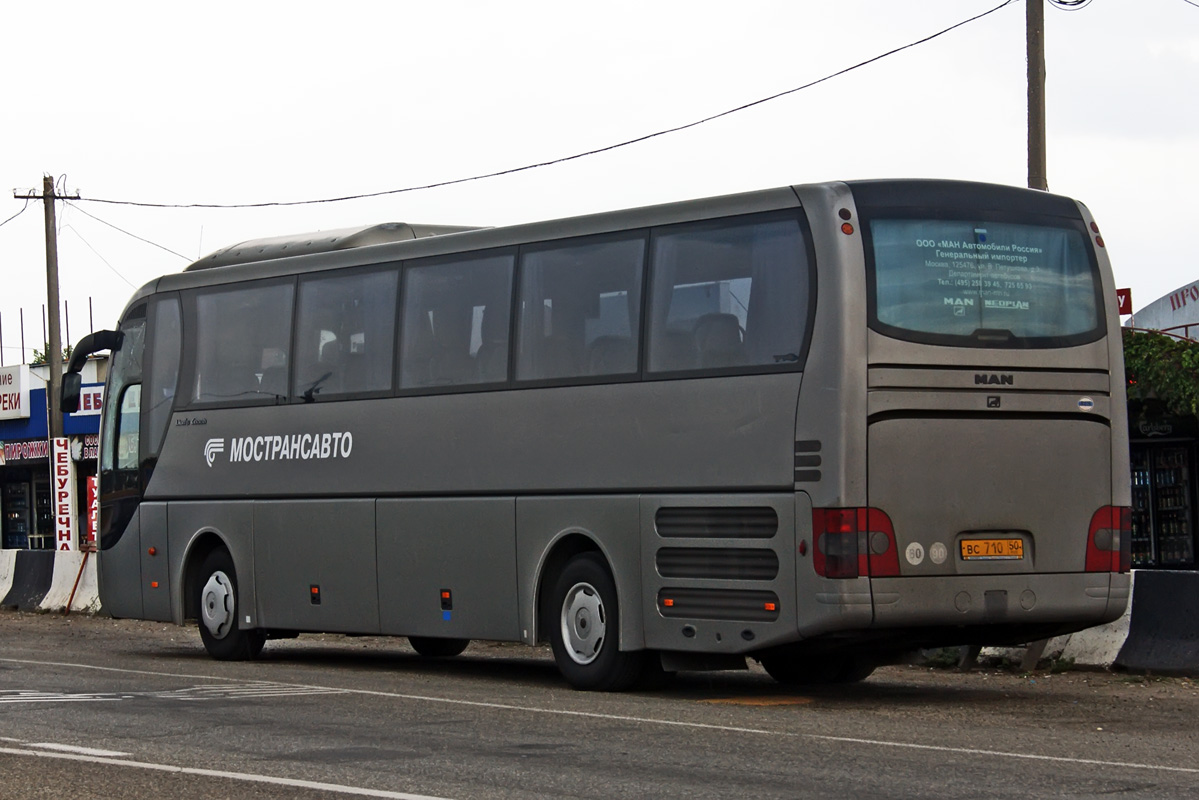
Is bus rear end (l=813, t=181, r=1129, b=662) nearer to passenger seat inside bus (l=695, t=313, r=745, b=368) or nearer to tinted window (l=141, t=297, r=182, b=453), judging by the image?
passenger seat inside bus (l=695, t=313, r=745, b=368)

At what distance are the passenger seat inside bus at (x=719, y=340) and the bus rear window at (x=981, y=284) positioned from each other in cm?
105

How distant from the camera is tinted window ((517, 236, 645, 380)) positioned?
13750 mm

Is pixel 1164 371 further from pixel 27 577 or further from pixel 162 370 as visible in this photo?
pixel 27 577

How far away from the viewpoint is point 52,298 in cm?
3603

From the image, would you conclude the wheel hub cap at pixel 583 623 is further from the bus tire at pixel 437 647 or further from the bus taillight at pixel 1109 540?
the bus tire at pixel 437 647

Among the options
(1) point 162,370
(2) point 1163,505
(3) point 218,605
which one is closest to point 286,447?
(3) point 218,605

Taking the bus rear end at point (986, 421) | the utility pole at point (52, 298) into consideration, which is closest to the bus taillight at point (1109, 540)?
the bus rear end at point (986, 421)

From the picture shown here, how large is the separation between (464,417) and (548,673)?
2731 millimetres

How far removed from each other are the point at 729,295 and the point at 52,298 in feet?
84.7

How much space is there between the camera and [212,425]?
18016 mm

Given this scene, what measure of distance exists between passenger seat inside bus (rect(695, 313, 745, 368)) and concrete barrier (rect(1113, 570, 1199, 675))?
4.67 m

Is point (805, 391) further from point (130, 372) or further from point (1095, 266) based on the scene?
point (130, 372)

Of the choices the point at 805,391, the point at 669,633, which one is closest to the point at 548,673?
the point at 669,633

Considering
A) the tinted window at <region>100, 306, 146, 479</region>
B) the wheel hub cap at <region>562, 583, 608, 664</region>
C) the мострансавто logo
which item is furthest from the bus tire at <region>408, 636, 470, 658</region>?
the wheel hub cap at <region>562, 583, 608, 664</region>
